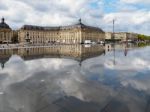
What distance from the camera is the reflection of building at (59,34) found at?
163625 millimetres

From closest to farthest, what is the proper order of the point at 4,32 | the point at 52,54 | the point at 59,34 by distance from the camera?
the point at 52,54 → the point at 4,32 → the point at 59,34

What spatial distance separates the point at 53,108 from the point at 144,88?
5489 mm

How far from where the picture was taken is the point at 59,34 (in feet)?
614

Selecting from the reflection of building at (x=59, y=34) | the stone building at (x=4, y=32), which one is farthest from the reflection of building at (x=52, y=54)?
the stone building at (x=4, y=32)

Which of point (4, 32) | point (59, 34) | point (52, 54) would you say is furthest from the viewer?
point (59, 34)

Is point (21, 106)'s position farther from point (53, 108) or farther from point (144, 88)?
point (144, 88)

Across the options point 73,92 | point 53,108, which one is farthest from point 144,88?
point 53,108

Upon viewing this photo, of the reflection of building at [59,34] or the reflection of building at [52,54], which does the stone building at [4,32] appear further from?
the reflection of building at [52,54]

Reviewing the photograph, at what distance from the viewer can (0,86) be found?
40.3ft

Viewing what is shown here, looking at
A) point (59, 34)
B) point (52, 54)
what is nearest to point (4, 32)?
point (59, 34)

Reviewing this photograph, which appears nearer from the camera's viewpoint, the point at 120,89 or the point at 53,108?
the point at 53,108

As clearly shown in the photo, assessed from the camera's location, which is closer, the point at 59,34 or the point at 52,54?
the point at 52,54

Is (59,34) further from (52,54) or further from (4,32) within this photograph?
(52,54)

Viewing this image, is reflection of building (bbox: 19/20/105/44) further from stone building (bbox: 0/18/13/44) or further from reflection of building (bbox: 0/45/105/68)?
reflection of building (bbox: 0/45/105/68)
